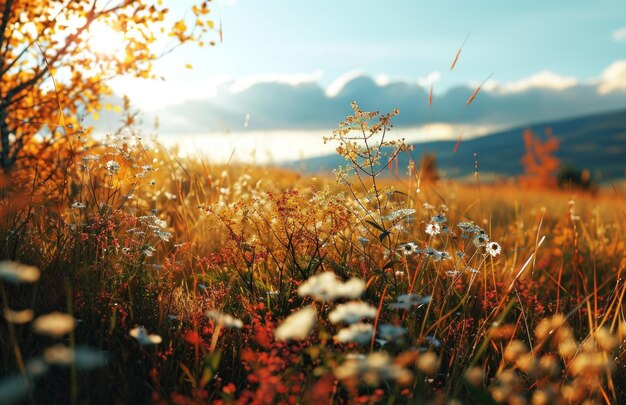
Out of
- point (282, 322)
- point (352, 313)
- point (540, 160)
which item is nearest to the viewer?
point (352, 313)

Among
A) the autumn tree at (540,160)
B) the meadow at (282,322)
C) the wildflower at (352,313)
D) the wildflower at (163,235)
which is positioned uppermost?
the wildflower at (163,235)

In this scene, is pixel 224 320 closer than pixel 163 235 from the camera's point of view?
Yes

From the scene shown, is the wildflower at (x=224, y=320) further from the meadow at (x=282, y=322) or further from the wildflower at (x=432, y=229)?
the wildflower at (x=432, y=229)

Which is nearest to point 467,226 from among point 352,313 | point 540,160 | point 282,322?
point 282,322

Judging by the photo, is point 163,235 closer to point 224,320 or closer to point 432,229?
point 224,320

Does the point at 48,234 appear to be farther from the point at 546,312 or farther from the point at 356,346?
the point at 546,312

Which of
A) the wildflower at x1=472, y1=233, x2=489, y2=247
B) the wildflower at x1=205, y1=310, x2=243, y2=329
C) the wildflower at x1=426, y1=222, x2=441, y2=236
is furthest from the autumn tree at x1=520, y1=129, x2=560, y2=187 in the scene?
the wildflower at x1=205, y1=310, x2=243, y2=329

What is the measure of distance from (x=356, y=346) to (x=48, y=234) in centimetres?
214

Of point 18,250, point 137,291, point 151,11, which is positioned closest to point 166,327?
point 137,291

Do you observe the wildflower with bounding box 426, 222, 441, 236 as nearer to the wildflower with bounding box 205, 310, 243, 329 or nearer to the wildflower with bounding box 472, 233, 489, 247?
the wildflower with bounding box 472, 233, 489, 247

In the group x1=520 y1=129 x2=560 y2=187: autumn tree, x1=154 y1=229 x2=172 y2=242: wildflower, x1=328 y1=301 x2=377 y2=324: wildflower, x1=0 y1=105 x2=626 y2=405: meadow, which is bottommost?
x1=520 y1=129 x2=560 y2=187: autumn tree

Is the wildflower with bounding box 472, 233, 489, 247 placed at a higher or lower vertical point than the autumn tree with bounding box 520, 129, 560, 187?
higher

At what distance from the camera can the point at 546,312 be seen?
3.51 meters

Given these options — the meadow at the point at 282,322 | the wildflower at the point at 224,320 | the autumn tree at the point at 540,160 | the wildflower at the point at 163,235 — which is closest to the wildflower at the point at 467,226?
the meadow at the point at 282,322
